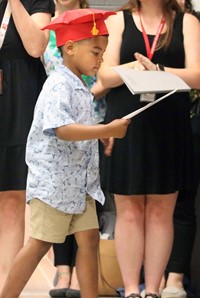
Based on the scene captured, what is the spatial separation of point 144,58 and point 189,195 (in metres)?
0.99

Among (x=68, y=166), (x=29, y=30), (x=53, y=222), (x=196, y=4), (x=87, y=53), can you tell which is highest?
(x=196, y=4)

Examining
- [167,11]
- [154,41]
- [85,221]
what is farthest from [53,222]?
[167,11]

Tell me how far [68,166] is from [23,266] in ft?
1.52

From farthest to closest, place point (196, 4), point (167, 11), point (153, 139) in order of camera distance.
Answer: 1. point (196, 4)
2. point (167, 11)
3. point (153, 139)

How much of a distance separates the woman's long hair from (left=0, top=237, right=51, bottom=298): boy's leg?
3.69 feet

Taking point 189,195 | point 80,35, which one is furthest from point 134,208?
point 80,35

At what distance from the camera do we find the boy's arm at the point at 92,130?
A: 11.3ft

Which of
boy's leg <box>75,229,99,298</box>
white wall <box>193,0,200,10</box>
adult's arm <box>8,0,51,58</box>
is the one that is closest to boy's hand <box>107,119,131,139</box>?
boy's leg <box>75,229,99,298</box>

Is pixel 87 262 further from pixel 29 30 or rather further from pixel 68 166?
pixel 29 30

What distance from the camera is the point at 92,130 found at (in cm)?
345

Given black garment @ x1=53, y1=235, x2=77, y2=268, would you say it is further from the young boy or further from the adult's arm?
the adult's arm

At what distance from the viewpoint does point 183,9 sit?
4398 mm

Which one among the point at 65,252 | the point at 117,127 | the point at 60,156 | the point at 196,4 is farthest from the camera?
the point at 196,4

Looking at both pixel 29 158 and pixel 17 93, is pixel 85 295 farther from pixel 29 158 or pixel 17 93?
pixel 17 93
